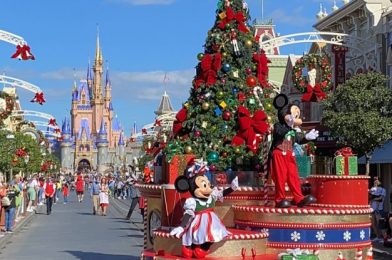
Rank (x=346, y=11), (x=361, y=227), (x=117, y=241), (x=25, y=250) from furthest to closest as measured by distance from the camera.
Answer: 1. (x=346, y=11)
2. (x=117, y=241)
3. (x=25, y=250)
4. (x=361, y=227)

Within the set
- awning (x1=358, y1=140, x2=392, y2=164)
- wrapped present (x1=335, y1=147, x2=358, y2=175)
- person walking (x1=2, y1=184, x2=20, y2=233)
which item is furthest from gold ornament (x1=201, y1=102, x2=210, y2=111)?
awning (x1=358, y1=140, x2=392, y2=164)

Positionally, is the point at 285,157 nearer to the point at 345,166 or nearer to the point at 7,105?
the point at 345,166

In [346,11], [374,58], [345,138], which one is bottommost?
[345,138]

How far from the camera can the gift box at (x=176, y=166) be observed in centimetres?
977

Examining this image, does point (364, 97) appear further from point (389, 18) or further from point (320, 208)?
Result: point (320, 208)

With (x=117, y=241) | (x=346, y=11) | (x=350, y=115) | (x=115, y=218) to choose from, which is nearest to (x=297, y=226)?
(x=117, y=241)

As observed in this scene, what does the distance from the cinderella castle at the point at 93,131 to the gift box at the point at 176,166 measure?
5716 inches

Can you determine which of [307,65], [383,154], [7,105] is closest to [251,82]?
[307,65]

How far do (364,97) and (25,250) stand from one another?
39.4 ft

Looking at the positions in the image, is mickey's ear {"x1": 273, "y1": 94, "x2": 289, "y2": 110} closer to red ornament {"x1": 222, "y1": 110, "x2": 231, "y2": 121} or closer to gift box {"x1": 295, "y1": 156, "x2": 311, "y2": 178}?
gift box {"x1": 295, "y1": 156, "x2": 311, "y2": 178}

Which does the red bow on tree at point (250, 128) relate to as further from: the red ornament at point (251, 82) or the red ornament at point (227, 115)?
the red ornament at point (251, 82)

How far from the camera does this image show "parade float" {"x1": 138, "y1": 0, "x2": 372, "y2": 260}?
8625 millimetres

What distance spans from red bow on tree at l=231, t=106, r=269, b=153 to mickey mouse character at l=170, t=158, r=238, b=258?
2.17 metres

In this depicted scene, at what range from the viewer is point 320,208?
29.5 feet
